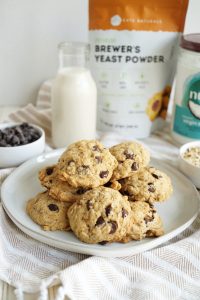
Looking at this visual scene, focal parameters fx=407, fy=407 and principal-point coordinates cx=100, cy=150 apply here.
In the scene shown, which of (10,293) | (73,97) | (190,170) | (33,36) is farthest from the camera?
(33,36)

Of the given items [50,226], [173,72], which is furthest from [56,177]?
[173,72]

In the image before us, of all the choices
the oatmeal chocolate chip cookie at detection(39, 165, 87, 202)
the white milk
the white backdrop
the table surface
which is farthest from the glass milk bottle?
the table surface

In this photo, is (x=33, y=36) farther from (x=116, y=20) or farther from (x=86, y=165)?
(x=86, y=165)

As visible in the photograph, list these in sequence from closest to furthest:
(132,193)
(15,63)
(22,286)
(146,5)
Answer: (22,286) < (132,193) < (146,5) < (15,63)

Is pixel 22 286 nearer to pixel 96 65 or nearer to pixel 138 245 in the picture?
pixel 138 245

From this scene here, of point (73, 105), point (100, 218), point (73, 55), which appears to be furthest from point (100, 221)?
point (73, 55)

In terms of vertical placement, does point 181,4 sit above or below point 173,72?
above
